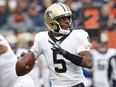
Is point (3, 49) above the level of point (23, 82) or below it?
above

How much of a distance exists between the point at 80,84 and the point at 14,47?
3.98 m

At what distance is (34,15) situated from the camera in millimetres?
13102

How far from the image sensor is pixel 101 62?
1109cm

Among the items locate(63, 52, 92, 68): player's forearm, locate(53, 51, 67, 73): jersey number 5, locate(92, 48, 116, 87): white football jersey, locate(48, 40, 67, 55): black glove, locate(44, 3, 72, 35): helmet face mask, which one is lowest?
locate(92, 48, 116, 87): white football jersey

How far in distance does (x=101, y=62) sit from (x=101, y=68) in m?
Result: 0.14

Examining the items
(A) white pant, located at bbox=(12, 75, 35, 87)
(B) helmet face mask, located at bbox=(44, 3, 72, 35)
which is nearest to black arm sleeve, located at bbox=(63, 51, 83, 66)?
(B) helmet face mask, located at bbox=(44, 3, 72, 35)

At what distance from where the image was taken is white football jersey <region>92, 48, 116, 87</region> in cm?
1099

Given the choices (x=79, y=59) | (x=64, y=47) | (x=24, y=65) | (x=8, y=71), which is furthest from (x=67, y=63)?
(x=8, y=71)

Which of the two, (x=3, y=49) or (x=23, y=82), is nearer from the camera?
(x=3, y=49)

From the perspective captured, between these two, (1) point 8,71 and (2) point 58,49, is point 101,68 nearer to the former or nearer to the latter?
(1) point 8,71

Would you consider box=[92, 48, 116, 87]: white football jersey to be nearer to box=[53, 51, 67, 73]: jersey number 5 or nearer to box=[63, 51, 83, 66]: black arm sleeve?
box=[53, 51, 67, 73]: jersey number 5

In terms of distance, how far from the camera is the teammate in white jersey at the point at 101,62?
10984 mm

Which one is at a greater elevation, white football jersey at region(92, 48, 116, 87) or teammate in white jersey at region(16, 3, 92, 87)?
teammate in white jersey at region(16, 3, 92, 87)

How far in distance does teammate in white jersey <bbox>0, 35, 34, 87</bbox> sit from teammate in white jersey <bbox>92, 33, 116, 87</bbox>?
4.90m
